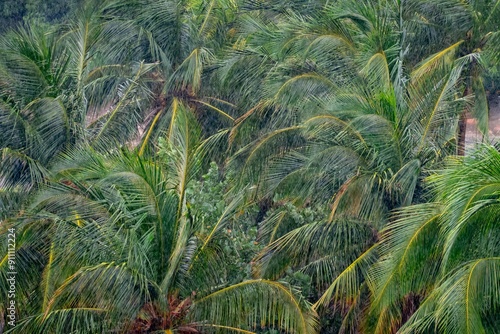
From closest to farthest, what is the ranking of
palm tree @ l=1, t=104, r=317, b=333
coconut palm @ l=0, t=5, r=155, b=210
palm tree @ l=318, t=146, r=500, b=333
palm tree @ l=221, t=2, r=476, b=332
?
palm tree @ l=318, t=146, r=500, b=333, palm tree @ l=1, t=104, r=317, b=333, palm tree @ l=221, t=2, r=476, b=332, coconut palm @ l=0, t=5, r=155, b=210

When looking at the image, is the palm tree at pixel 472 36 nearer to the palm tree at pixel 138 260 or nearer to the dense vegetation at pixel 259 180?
the dense vegetation at pixel 259 180

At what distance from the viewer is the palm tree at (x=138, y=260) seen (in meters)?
8.84

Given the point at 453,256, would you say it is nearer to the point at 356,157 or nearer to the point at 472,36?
the point at 356,157

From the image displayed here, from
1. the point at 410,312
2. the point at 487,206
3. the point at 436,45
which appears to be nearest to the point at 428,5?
the point at 436,45

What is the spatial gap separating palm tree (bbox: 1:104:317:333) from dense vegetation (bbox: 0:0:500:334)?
25 mm

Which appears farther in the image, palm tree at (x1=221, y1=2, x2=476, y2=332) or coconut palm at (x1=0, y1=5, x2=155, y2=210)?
coconut palm at (x1=0, y1=5, x2=155, y2=210)

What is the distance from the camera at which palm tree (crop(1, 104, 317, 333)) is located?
8.84 metres

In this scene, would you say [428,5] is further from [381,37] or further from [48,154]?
[48,154]

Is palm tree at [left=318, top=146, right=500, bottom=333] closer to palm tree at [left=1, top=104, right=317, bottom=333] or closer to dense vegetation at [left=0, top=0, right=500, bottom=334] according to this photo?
dense vegetation at [left=0, top=0, right=500, bottom=334]

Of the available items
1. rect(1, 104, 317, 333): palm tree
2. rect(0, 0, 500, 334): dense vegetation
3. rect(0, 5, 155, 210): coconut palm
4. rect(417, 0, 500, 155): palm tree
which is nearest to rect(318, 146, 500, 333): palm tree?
rect(0, 0, 500, 334): dense vegetation

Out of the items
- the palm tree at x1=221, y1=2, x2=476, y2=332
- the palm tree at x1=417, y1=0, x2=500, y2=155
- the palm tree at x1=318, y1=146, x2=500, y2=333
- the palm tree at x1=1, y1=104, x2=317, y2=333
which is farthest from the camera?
the palm tree at x1=417, y1=0, x2=500, y2=155

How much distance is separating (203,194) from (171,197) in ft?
4.79

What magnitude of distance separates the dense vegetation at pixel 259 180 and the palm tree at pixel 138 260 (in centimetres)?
2

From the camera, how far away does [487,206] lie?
807 centimetres
